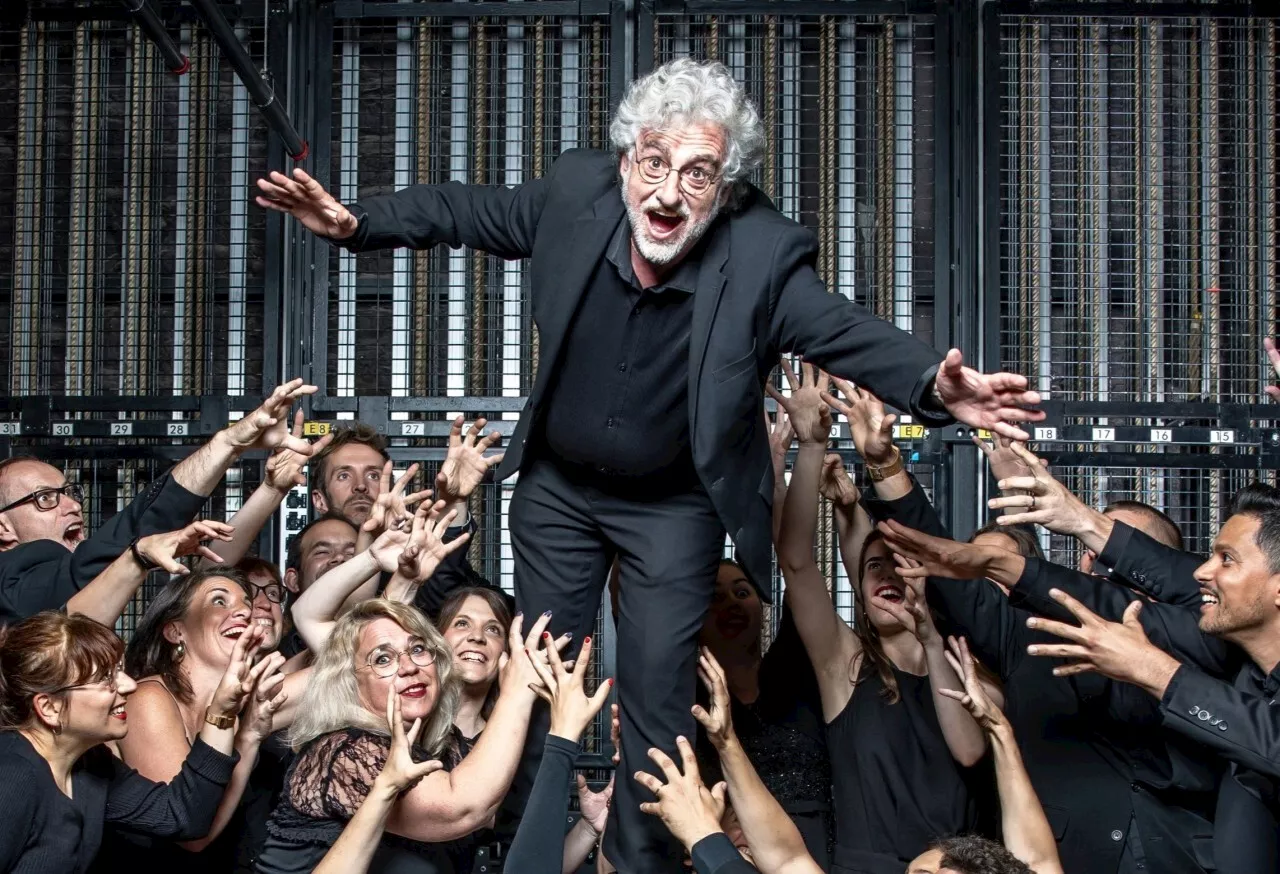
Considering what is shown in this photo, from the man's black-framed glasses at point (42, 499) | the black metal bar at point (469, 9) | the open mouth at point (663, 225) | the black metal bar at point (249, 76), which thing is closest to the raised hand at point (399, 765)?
the open mouth at point (663, 225)

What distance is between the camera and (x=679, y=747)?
3080 millimetres

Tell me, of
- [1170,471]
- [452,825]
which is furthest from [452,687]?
[1170,471]

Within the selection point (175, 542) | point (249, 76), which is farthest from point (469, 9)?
point (175, 542)

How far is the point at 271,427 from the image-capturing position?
3789 millimetres

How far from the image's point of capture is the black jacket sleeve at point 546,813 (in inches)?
118

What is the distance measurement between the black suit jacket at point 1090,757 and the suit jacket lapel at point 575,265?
0.89 metres

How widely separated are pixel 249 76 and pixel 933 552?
2170 millimetres

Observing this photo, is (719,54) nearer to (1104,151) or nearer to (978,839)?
(1104,151)

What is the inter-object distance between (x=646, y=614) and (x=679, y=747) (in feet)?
0.84

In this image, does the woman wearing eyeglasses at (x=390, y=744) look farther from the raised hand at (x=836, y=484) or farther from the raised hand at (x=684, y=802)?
the raised hand at (x=836, y=484)

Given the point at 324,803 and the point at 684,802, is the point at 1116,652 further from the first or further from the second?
the point at 324,803

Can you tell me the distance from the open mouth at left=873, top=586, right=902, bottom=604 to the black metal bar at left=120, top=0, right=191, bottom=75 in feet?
7.35

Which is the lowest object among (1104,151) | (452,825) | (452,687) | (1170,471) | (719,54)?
(452,825)

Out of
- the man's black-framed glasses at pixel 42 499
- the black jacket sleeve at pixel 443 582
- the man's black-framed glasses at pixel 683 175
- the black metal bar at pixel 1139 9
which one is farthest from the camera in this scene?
the black metal bar at pixel 1139 9
